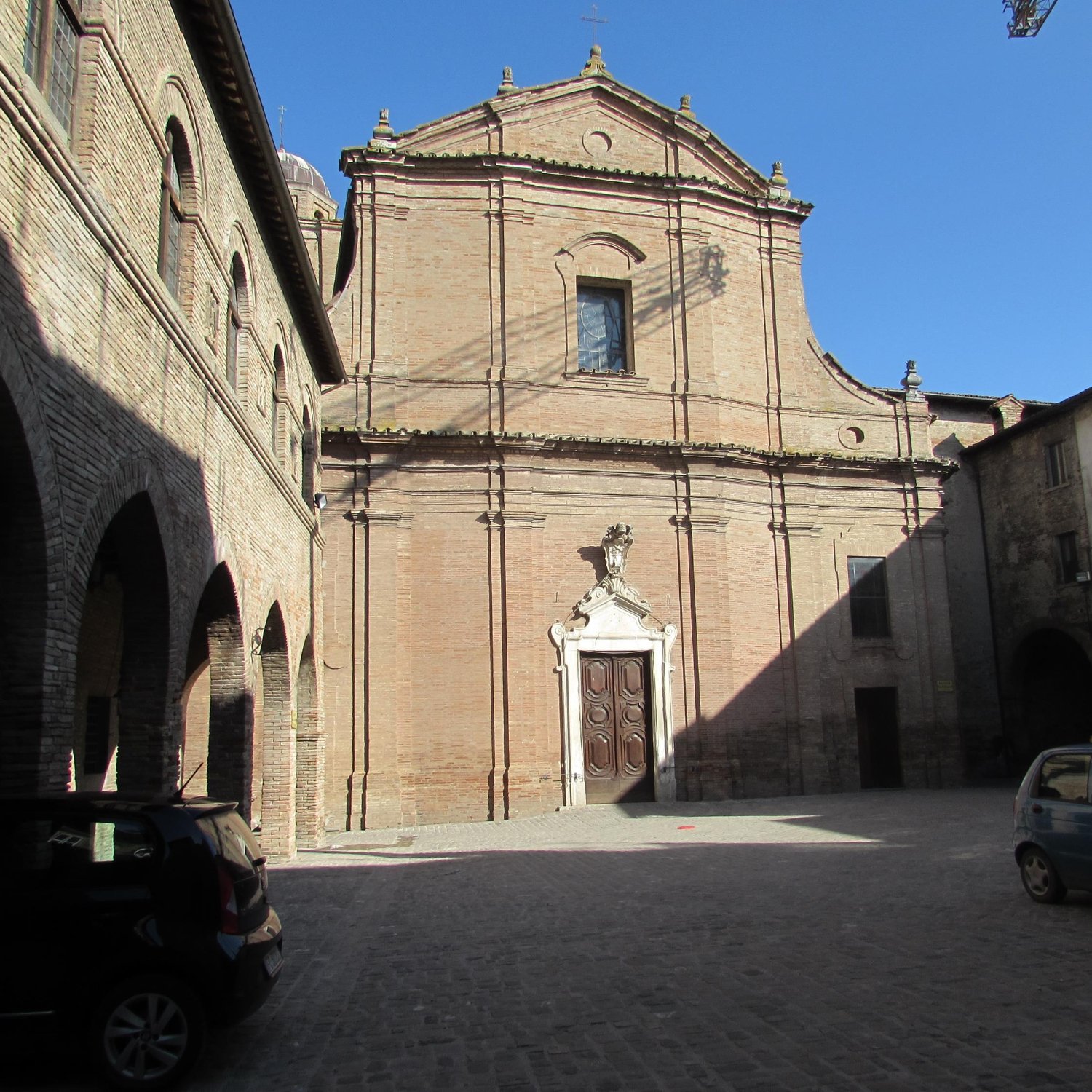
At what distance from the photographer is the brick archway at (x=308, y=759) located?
1617cm

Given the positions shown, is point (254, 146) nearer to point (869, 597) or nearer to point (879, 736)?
point (869, 597)

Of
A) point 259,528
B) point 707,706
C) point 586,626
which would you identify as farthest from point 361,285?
point 707,706

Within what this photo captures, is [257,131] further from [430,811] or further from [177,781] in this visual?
[430,811]

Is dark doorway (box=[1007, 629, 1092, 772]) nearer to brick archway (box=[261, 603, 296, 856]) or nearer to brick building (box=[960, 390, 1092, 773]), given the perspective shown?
brick building (box=[960, 390, 1092, 773])

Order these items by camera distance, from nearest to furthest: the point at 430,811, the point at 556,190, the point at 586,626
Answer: the point at 430,811 → the point at 586,626 → the point at 556,190

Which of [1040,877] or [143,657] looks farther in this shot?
[1040,877]

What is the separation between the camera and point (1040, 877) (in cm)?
906

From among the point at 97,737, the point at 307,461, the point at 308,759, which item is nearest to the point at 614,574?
the point at 307,461

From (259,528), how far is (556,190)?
1248 centimetres

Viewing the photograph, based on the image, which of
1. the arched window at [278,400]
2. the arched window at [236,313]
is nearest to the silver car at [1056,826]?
the arched window at [236,313]

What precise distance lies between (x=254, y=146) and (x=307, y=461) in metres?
7.10

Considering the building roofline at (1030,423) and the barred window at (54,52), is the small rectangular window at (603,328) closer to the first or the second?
the building roofline at (1030,423)

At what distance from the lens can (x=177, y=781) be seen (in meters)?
8.75

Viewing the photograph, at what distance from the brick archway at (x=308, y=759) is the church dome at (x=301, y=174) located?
22.4 metres
